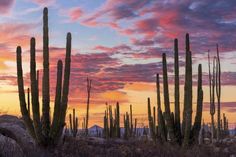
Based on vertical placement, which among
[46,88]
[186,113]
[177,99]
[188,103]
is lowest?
[186,113]

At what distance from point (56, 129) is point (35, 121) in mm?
692

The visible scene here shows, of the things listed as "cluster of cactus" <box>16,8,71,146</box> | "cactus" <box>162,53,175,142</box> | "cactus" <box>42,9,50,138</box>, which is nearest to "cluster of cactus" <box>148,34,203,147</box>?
"cactus" <box>162,53,175,142</box>

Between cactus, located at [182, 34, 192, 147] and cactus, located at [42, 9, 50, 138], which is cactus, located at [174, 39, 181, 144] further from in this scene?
cactus, located at [42, 9, 50, 138]

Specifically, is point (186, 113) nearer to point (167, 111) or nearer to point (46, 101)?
point (167, 111)

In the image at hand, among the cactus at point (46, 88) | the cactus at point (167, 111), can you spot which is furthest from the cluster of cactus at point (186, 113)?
the cactus at point (46, 88)

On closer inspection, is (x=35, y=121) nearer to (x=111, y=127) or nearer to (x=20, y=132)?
A: (x=20, y=132)

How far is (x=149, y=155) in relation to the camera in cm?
1477

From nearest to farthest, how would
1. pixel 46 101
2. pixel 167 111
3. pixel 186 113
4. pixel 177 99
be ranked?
pixel 46 101
pixel 186 113
pixel 167 111
pixel 177 99

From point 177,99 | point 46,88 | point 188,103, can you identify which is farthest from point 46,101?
point 177,99

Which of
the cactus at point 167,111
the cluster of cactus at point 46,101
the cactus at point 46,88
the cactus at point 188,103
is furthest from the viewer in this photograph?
the cactus at point 167,111

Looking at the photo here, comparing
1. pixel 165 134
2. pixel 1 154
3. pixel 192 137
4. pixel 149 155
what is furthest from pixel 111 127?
pixel 1 154

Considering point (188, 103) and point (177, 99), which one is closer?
point (188, 103)

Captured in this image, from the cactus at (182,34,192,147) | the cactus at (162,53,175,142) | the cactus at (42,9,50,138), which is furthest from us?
the cactus at (162,53,175,142)

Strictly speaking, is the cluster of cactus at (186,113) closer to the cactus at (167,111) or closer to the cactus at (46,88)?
the cactus at (167,111)
